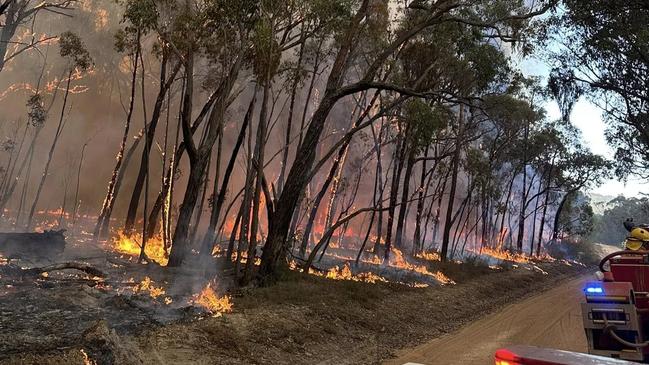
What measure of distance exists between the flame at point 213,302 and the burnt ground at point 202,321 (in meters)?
0.27

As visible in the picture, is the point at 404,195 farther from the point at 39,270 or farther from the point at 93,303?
the point at 93,303

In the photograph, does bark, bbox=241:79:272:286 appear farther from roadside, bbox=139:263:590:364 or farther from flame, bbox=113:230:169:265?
flame, bbox=113:230:169:265

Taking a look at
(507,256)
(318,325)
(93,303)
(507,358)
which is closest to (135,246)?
(93,303)

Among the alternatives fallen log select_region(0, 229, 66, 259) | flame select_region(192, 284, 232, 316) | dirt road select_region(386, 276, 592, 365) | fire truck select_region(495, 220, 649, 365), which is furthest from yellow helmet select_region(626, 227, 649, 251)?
fallen log select_region(0, 229, 66, 259)

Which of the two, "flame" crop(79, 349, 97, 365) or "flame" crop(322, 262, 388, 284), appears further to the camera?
"flame" crop(322, 262, 388, 284)

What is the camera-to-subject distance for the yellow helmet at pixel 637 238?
20.5ft

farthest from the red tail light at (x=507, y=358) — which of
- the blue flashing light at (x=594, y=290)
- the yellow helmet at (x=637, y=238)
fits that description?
the yellow helmet at (x=637, y=238)

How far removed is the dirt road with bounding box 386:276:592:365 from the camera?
8727mm

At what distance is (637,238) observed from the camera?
20.7ft

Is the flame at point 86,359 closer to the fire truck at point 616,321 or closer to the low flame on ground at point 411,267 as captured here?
the fire truck at point 616,321

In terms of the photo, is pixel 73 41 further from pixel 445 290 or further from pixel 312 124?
pixel 445 290

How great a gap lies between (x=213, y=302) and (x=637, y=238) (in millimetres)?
7519

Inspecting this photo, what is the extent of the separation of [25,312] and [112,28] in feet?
100

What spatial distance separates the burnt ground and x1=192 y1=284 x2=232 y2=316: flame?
0.87 feet
